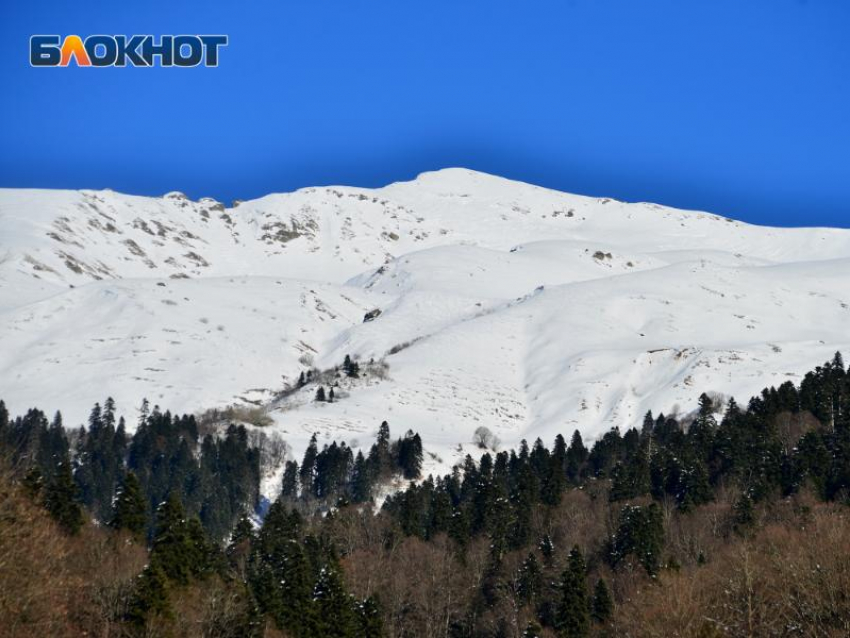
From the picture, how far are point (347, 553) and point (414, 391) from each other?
263 ft

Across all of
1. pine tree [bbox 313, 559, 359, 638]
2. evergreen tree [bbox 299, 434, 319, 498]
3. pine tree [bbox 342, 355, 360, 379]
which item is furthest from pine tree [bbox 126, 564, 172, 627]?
pine tree [bbox 342, 355, 360, 379]

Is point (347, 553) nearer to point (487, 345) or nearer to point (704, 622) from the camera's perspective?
point (704, 622)

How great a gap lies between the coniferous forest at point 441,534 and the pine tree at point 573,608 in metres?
0.12

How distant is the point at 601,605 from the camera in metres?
69.8

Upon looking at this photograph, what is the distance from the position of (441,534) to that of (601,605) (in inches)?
1160

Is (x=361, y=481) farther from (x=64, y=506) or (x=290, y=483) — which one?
(x=64, y=506)

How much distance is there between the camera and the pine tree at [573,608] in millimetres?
67350

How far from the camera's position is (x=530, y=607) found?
252 feet

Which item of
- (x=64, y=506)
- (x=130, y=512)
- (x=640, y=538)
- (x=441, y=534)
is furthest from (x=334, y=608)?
(x=441, y=534)

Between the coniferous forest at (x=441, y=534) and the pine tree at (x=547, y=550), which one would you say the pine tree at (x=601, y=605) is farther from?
the pine tree at (x=547, y=550)

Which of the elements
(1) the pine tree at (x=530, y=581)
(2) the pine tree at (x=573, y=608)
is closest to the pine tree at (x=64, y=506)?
(2) the pine tree at (x=573, y=608)

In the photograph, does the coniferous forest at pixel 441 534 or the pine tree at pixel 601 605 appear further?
the pine tree at pixel 601 605

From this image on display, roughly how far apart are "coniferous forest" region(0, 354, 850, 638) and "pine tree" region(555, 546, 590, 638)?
0.12 meters

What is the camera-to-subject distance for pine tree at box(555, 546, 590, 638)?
67.3 metres
